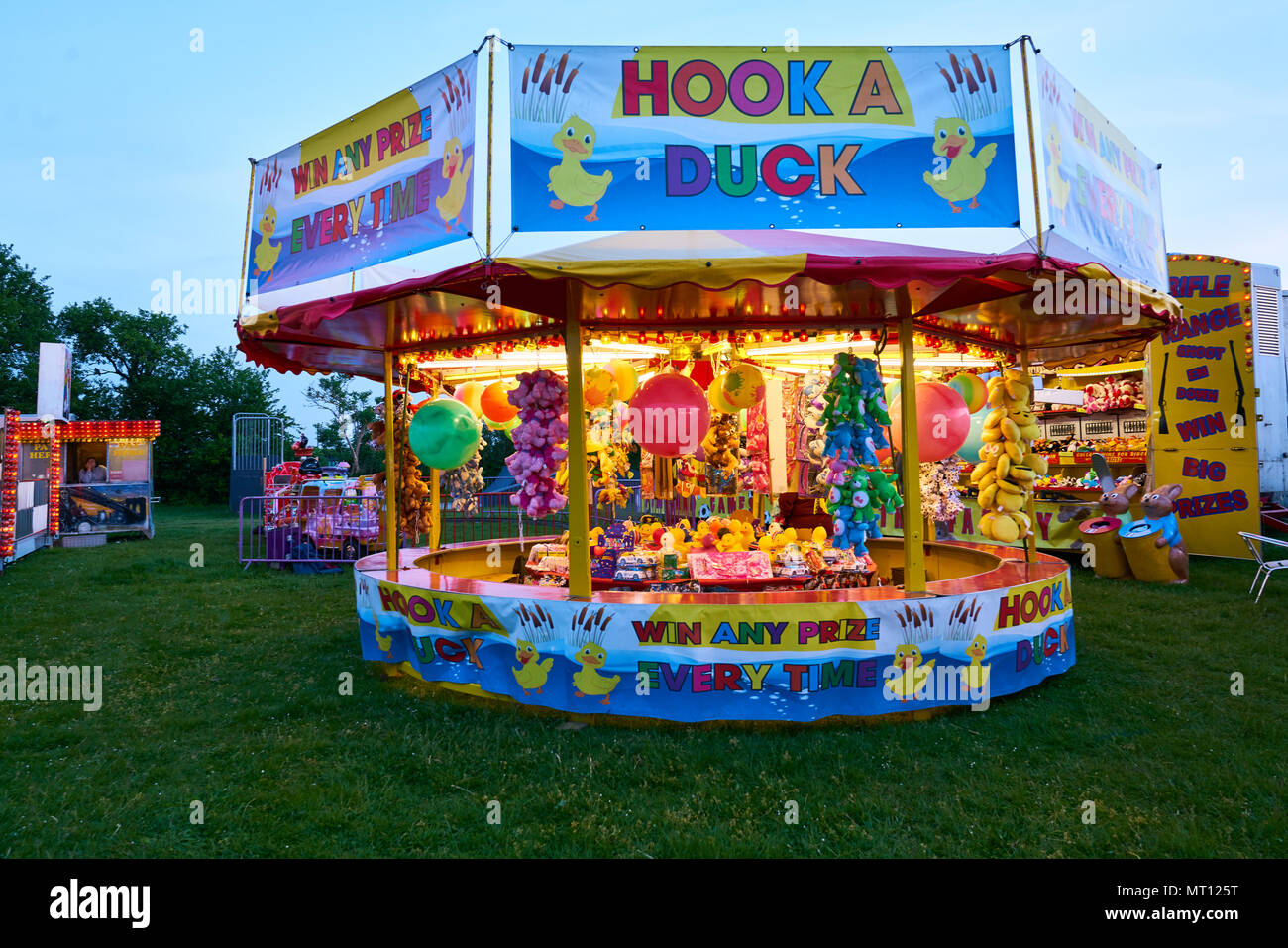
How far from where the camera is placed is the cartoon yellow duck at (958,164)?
4699 millimetres

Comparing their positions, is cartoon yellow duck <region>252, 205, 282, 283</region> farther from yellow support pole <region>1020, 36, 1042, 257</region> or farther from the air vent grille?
the air vent grille

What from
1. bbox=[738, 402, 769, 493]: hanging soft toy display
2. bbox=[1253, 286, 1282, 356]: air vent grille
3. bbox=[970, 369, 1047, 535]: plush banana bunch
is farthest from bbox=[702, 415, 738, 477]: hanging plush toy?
bbox=[1253, 286, 1282, 356]: air vent grille

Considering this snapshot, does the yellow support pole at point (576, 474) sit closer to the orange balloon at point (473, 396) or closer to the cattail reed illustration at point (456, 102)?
the cattail reed illustration at point (456, 102)

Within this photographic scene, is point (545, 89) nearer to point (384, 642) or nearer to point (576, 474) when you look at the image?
point (576, 474)

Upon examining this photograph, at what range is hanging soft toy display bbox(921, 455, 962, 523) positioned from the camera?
8891 mm

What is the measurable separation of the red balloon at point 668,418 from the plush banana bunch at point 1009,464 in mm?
2455

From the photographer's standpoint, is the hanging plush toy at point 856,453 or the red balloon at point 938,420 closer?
the hanging plush toy at point 856,453

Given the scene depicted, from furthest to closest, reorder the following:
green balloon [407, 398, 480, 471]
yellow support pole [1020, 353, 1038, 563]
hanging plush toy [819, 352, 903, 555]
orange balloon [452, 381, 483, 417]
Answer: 1. orange balloon [452, 381, 483, 417]
2. yellow support pole [1020, 353, 1038, 563]
3. green balloon [407, 398, 480, 471]
4. hanging plush toy [819, 352, 903, 555]

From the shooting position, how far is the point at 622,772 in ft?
13.9

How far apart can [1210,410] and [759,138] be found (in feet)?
38.2

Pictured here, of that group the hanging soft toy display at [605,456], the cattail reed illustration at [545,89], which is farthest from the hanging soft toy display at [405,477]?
the cattail reed illustration at [545,89]

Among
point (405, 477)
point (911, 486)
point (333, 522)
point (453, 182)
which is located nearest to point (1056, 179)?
point (911, 486)

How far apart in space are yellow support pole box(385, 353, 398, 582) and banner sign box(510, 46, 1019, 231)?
2.94 m

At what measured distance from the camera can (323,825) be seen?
371 cm
